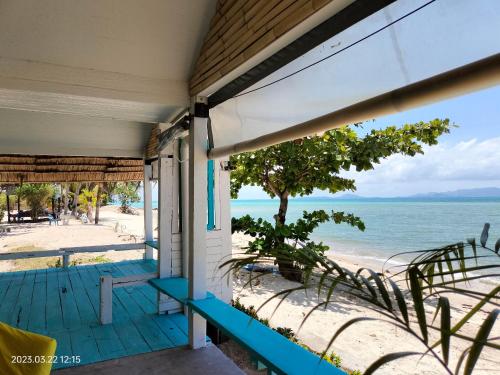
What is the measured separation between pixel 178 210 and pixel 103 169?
12.0 ft

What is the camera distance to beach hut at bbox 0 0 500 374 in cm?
132

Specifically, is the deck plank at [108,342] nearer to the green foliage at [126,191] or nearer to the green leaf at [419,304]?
the green leaf at [419,304]

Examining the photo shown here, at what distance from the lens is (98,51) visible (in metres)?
2.53

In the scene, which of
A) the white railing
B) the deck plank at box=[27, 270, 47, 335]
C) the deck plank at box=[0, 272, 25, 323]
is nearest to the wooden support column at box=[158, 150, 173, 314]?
the deck plank at box=[27, 270, 47, 335]

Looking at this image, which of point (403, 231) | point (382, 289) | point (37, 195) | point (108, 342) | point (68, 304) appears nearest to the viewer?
point (382, 289)

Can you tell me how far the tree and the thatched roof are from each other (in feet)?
7.49

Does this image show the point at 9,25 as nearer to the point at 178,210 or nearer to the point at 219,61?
the point at 219,61

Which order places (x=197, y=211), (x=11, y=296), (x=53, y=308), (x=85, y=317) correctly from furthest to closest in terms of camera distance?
(x=11, y=296) → (x=53, y=308) → (x=85, y=317) → (x=197, y=211)

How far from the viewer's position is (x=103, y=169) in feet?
23.2

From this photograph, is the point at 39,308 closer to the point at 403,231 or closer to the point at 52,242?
the point at 52,242

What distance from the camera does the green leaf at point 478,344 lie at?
66 centimetres

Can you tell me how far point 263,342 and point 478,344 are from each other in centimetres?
165

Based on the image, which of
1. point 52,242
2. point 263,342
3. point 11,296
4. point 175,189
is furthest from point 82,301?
point 52,242

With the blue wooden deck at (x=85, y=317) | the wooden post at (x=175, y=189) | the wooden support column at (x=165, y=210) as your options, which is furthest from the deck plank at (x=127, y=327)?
the wooden post at (x=175, y=189)
